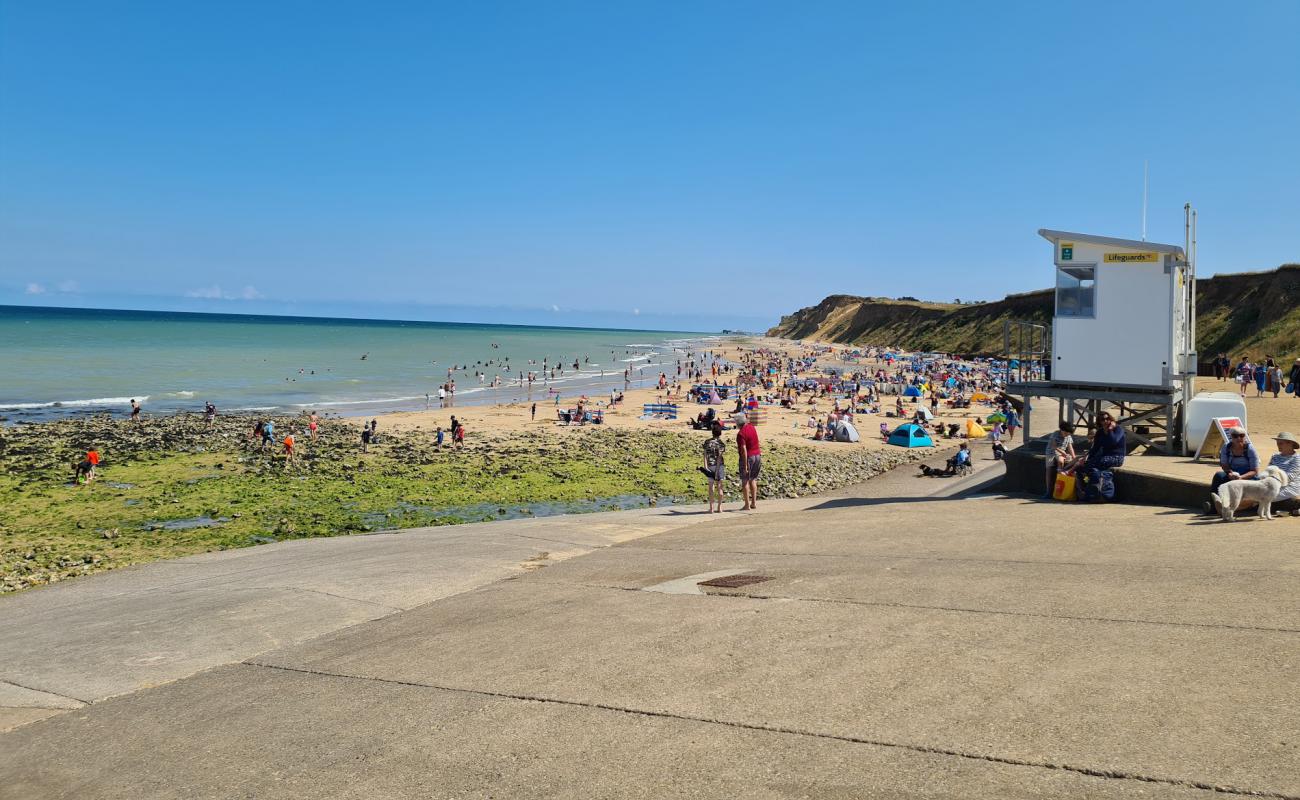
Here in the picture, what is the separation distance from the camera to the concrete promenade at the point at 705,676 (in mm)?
4730

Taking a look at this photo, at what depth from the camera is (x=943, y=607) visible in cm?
739

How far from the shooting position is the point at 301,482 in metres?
25.0

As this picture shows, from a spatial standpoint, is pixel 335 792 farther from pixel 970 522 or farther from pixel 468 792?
pixel 970 522

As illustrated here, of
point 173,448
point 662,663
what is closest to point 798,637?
point 662,663

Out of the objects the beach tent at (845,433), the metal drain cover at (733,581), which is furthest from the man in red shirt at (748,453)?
the beach tent at (845,433)

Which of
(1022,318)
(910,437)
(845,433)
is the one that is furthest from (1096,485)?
(1022,318)

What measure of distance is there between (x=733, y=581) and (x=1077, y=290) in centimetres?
1135

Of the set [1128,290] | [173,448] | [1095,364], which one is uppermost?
[1128,290]

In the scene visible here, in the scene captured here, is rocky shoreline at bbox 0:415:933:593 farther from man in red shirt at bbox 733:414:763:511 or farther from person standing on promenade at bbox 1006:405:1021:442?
man in red shirt at bbox 733:414:763:511

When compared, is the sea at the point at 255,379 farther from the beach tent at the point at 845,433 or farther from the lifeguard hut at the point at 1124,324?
the lifeguard hut at the point at 1124,324

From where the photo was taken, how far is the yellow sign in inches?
625

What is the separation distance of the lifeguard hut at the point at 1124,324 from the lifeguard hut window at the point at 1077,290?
0.06 feet

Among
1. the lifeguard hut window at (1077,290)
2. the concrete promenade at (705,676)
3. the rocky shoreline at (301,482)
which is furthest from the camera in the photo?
the rocky shoreline at (301,482)

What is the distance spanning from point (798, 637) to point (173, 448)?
3084 cm
